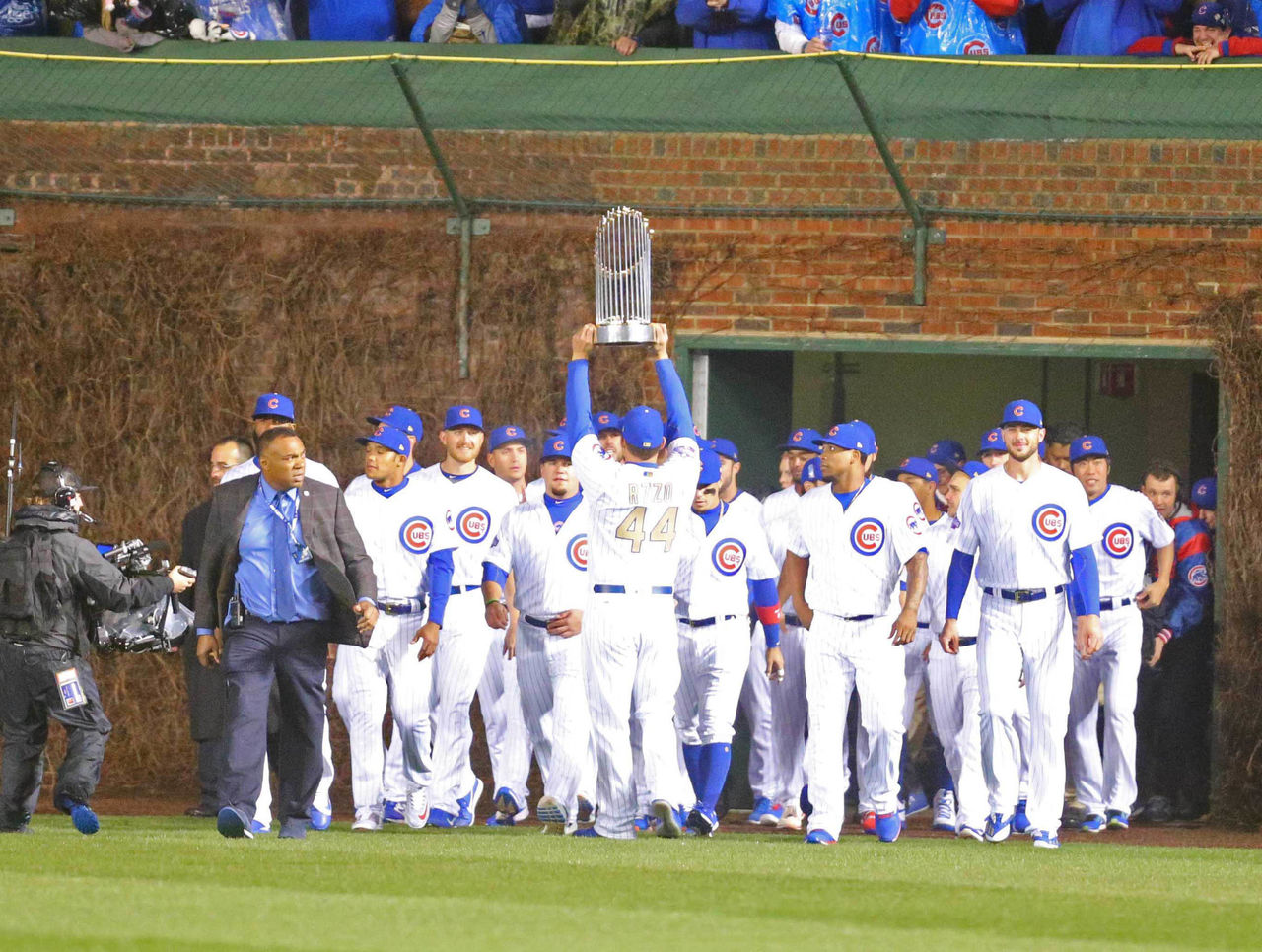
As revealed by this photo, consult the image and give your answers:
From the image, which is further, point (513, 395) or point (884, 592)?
point (513, 395)

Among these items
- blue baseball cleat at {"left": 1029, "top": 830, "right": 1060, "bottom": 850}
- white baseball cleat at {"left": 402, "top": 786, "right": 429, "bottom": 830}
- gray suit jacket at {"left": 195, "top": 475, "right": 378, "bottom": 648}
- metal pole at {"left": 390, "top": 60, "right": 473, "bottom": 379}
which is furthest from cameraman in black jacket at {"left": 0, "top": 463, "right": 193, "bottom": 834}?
blue baseball cleat at {"left": 1029, "top": 830, "right": 1060, "bottom": 850}

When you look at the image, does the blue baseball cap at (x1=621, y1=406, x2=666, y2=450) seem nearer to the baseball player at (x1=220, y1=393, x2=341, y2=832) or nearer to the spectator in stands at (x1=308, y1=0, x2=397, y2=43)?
the baseball player at (x1=220, y1=393, x2=341, y2=832)

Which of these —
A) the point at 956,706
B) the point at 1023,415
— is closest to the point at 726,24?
the point at 1023,415

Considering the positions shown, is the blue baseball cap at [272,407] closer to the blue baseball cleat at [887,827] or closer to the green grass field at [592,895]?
the green grass field at [592,895]

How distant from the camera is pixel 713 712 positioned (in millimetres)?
10500

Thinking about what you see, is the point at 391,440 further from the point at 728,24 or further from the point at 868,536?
the point at 728,24

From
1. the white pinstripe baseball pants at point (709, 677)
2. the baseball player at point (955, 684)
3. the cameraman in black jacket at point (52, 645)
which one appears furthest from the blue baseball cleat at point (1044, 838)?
the cameraman in black jacket at point (52, 645)

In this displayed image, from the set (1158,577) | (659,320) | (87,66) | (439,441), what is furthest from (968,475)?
(87,66)

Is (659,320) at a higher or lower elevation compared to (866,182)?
lower

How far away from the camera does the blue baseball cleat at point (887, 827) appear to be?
10031 millimetres

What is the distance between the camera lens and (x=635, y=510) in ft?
30.6

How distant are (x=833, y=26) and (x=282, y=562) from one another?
18.6 ft

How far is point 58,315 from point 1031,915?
8118 mm

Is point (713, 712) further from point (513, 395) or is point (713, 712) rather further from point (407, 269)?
point (407, 269)
